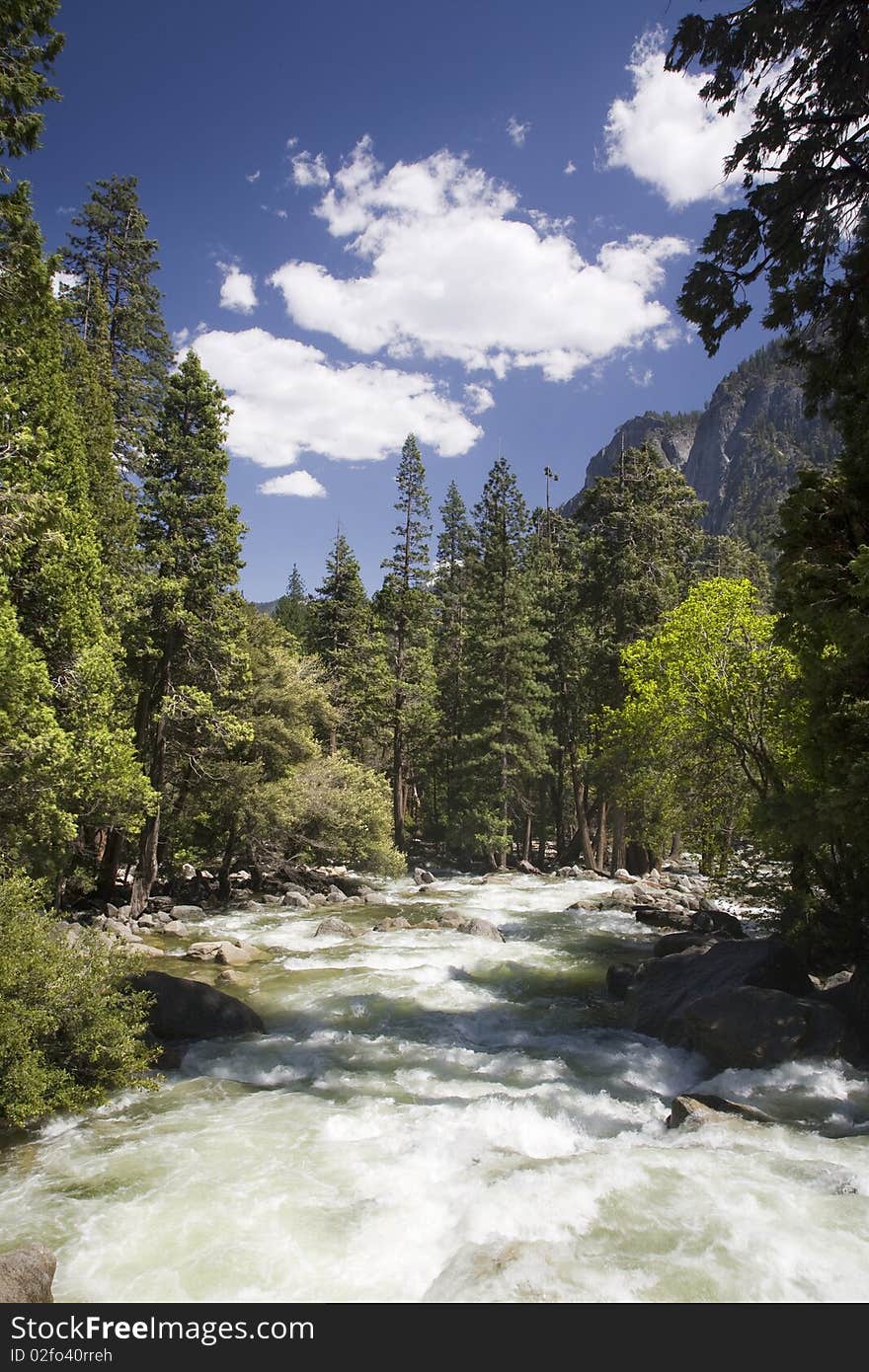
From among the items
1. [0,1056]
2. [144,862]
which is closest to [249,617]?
[144,862]

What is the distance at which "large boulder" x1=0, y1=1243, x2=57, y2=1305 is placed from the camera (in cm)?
491

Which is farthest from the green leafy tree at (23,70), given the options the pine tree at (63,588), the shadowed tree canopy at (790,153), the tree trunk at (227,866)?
the tree trunk at (227,866)

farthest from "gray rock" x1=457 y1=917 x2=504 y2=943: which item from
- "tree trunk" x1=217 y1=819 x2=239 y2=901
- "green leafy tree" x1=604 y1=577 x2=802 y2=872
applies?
"tree trunk" x1=217 y1=819 x2=239 y2=901

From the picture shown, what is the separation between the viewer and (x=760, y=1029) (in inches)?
404

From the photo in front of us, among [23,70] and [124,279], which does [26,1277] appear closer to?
[23,70]

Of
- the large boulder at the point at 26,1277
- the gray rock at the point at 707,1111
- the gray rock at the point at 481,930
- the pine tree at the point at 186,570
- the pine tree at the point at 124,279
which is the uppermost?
the pine tree at the point at 124,279

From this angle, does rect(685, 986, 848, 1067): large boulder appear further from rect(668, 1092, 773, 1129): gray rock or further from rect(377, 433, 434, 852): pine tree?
rect(377, 433, 434, 852): pine tree

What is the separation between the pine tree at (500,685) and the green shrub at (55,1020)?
2656 centimetres

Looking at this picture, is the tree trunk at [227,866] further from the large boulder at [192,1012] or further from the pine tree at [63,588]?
the large boulder at [192,1012]

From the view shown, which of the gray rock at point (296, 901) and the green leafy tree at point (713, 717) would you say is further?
the gray rock at point (296, 901)

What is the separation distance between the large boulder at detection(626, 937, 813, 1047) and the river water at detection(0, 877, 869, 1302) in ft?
1.52

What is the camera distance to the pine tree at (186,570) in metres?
20.5

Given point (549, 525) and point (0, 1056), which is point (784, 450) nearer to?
point (549, 525)
